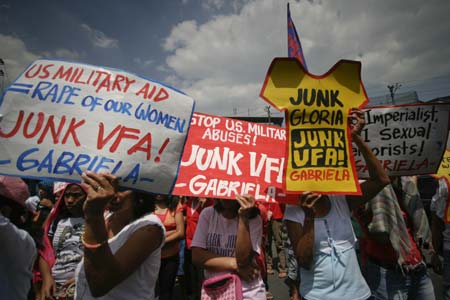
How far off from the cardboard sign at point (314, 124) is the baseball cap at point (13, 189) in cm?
A: 169

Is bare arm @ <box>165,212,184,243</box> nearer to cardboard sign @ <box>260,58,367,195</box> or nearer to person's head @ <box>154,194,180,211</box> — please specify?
person's head @ <box>154,194,180,211</box>

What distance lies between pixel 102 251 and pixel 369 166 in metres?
1.85

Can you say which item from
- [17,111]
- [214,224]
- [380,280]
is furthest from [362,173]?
[17,111]

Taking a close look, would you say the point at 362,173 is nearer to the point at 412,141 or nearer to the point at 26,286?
the point at 412,141

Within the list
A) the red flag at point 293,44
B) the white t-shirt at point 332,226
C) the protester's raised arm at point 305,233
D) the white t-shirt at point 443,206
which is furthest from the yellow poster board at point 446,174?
the red flag at point 293,44

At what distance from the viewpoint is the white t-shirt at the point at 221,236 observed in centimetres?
188

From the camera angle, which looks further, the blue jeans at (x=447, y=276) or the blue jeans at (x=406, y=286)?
the blue jeans at (x=447, y=276)

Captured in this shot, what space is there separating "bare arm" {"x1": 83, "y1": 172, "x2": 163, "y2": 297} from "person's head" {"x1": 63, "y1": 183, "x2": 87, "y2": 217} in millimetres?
1539

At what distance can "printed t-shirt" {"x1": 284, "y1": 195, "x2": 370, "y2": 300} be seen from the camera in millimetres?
1609

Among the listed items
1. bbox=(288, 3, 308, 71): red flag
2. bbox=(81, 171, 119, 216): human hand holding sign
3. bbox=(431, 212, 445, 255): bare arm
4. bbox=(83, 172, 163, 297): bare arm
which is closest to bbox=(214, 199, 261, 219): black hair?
bbox=(83, 172, 163, 297): bare arm

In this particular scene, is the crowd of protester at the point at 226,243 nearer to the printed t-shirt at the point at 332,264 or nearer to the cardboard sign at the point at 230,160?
the printed t-shirt at the point at 332,264

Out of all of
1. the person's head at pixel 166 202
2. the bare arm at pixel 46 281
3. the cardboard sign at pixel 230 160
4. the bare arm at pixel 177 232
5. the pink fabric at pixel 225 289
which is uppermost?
the cardboard sign at pixel 230 160

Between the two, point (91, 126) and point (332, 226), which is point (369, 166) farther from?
point (91, 126)

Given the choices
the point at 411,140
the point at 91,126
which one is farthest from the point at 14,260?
the point at 411,140
